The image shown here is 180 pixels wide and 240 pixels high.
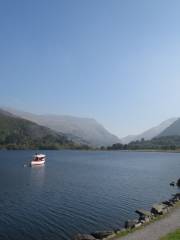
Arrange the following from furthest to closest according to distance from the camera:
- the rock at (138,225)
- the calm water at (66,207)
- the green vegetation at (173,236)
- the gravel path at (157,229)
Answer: the calm water at (66,207) < the rock at (138,225) < the gravel path at (157,229) < the green vegetation at (173,236)

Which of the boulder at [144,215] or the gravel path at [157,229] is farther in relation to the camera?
the boulder at [144,215]

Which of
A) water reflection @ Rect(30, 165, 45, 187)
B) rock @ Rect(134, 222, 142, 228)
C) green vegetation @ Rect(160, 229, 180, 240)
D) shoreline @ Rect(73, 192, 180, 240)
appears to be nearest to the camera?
green vegetation @ Rect(160, 229, 180, 240)

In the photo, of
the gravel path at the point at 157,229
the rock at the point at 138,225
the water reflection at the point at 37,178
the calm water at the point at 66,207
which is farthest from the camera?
the water reflection at the point at 37,178

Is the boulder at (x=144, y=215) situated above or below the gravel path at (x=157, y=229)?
below

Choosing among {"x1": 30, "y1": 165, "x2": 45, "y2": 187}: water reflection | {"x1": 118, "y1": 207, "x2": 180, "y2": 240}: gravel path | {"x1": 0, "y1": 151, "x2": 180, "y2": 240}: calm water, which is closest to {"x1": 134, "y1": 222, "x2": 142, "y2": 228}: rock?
{"x1": 118, "y1": 207, "x2": 180, "y2": 240}: gravel path

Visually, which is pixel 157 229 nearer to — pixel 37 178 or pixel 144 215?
pixel 144 215

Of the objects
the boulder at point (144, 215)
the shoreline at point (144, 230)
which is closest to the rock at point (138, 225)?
the shoreline at point (144, 230)

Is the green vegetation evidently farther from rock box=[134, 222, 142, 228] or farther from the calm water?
the calm water

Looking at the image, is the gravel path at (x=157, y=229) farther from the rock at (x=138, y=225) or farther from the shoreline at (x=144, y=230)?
the rock at (x=138, y=225)

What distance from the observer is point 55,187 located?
287ft

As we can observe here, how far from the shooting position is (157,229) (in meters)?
36.6

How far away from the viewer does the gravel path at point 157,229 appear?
110 ft

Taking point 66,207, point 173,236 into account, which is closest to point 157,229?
point 173,236

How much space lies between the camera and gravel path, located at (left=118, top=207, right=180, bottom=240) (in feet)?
110
